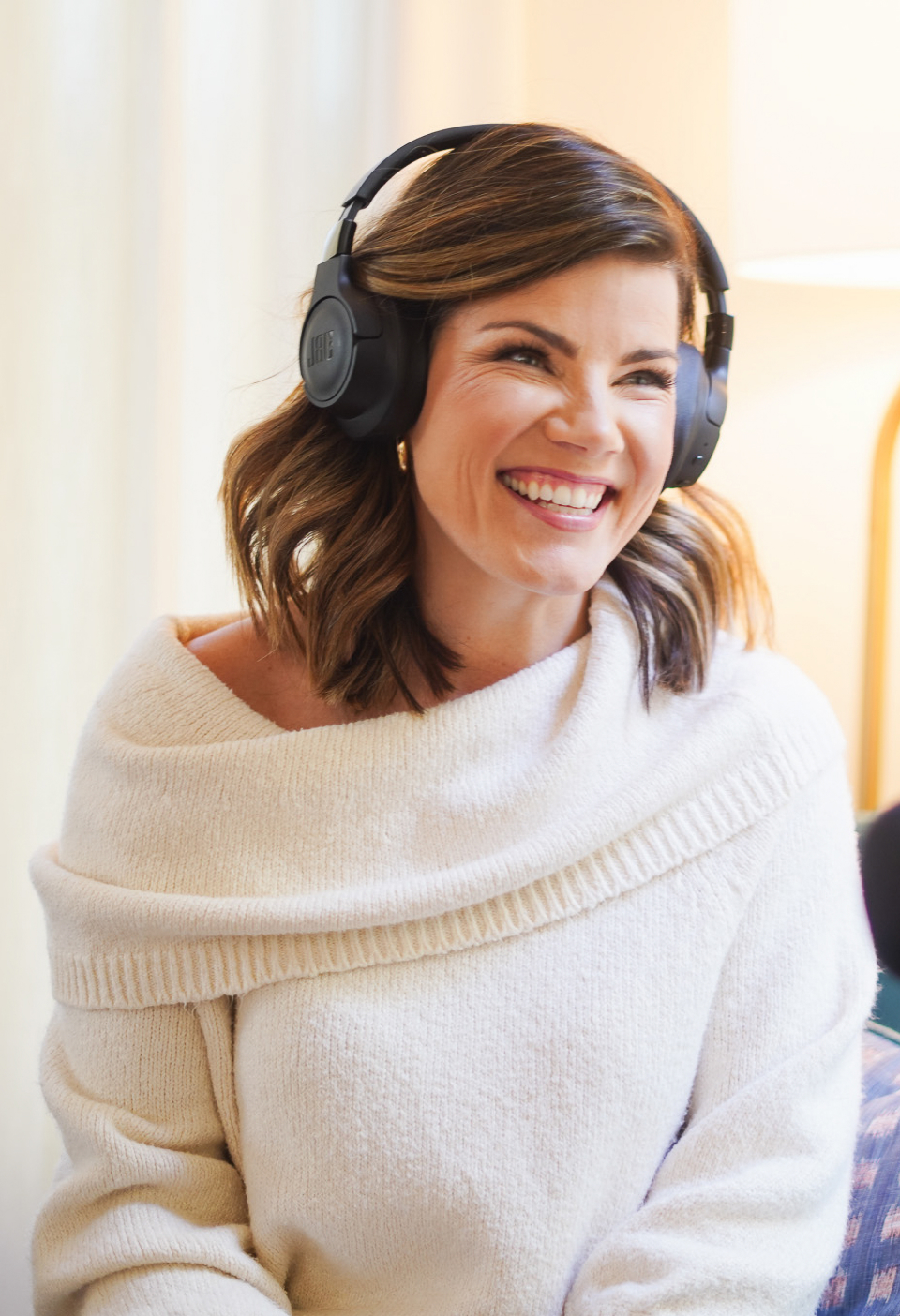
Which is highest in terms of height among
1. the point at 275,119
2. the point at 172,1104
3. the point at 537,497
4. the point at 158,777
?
the point at 275,119

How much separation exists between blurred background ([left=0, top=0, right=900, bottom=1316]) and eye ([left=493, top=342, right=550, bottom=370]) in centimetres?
57

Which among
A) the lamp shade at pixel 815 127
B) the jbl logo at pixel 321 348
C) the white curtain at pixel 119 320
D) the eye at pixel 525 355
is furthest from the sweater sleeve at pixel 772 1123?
the white curtain at pixel 119 320

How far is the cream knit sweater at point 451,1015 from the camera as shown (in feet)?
2.99

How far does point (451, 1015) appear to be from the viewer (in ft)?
3.05

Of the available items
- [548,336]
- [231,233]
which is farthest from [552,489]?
[231,233]

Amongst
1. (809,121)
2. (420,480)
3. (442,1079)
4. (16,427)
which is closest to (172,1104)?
(442,1079)

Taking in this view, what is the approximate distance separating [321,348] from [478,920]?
1.48ft

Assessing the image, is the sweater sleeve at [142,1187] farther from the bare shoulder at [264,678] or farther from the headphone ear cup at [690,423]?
the headphone ear cup at [690,423]

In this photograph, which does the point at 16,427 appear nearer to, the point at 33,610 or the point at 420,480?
the point at 33,610

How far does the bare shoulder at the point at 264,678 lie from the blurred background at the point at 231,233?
46cm

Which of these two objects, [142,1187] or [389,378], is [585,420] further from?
[142,1187]

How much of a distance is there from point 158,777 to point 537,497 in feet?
1.22

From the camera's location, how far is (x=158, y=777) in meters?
0.99

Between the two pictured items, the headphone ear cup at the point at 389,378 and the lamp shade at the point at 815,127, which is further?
the lamp shade at the point at 815,127
